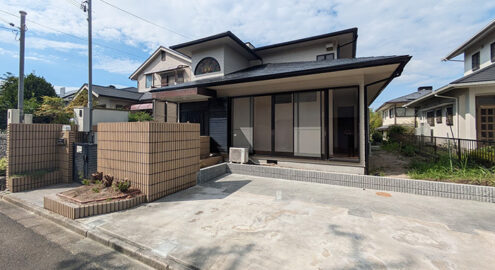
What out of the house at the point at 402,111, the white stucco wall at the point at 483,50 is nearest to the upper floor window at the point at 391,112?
the house at the point at 402,111

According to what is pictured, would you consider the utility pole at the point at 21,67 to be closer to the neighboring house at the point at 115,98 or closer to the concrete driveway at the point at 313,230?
the concrete driveway at the point at 313,230

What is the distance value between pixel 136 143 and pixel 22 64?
6603 mm

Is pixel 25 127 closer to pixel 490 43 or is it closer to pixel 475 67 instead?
pixel 490 43

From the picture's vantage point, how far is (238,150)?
6.91 meters

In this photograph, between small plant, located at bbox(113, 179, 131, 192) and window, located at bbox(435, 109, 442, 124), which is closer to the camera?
small plant, located at bbox(113, 179, 131, 192)

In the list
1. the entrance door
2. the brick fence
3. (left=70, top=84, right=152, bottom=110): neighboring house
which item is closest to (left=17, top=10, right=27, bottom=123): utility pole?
the brick fence

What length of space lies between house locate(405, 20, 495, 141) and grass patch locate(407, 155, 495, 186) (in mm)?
4263

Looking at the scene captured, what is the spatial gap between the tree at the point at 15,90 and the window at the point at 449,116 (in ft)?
74.8

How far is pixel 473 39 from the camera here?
11.6 m

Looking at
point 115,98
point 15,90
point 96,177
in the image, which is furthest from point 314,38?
point 15,90

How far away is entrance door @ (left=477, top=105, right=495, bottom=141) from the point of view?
7.99 meters

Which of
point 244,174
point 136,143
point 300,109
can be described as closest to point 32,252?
point 136,143

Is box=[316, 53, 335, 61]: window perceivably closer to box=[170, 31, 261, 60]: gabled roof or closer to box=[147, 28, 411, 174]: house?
box=[147, 28, 411, 174]: house

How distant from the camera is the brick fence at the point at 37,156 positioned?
189 inches
